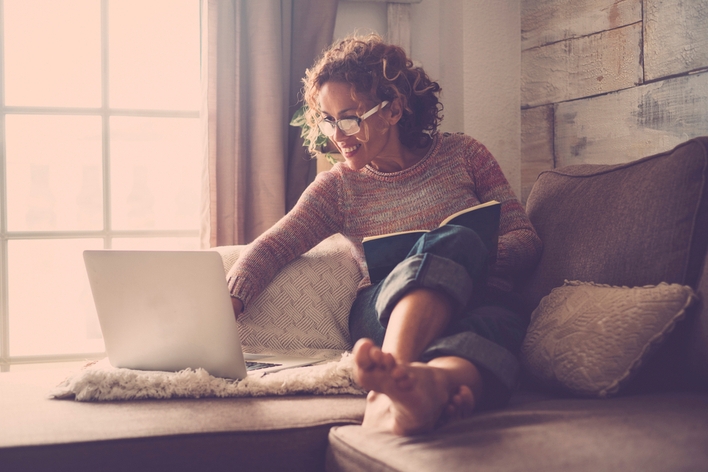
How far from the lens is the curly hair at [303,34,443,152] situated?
68.5 inches

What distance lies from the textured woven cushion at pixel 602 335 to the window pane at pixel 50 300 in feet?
6.69

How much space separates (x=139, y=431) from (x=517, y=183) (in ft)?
6.69

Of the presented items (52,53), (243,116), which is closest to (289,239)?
(243,116)

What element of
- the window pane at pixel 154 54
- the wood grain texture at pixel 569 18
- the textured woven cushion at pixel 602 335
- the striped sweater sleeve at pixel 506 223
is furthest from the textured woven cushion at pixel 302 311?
the window pane at pixel 154 54

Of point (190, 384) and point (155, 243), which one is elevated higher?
point (155, 243)

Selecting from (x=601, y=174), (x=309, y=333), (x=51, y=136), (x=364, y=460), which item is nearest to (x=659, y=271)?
(x=601, y=174)

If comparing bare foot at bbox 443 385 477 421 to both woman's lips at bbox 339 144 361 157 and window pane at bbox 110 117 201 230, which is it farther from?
window pane at bbox 110 117 201 230

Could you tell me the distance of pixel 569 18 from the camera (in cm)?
242

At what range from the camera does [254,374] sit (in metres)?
1.36

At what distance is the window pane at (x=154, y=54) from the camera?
2725mm

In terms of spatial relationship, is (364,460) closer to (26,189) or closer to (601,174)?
(601,174)

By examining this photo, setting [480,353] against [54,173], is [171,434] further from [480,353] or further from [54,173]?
[54,173]

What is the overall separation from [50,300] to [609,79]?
233 cm

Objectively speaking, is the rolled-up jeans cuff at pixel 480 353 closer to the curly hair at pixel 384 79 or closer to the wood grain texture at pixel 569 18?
the curly hair at pixel 384 79
